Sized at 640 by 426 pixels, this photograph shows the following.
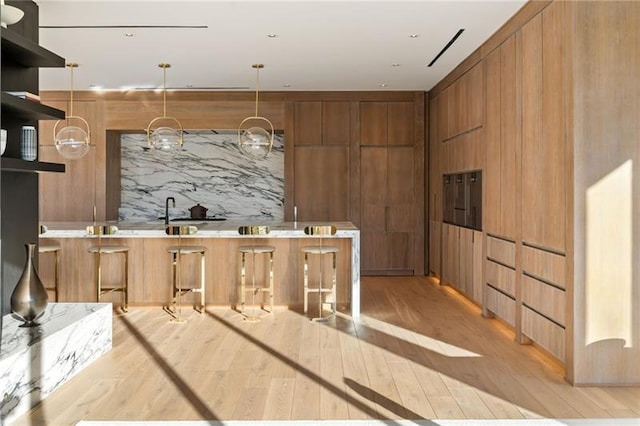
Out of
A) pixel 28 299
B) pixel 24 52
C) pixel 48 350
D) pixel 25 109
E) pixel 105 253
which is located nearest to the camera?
pixel 48 350

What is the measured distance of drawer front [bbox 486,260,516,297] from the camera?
4.77 m

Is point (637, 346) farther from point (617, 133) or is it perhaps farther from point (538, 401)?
point (617, 133)

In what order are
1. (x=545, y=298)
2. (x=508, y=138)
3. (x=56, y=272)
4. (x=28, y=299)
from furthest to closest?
(x=56, y=272), (x=508, y=138), (x=545, y=298), (x=28, y=299)

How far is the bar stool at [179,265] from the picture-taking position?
536 cm

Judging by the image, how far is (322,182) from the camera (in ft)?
26.8

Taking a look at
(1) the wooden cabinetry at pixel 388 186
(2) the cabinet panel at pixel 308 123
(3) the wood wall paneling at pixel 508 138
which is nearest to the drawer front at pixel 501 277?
(3) the wood wall paneling at pixel 508 138

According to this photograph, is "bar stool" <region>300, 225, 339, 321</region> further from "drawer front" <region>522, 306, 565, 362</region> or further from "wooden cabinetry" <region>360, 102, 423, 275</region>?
"wooden cabinetry" <region>360, 102, 423, 275</region>

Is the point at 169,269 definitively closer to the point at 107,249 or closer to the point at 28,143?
the point at 107,249

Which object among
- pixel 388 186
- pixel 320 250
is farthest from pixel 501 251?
pixel 388 186

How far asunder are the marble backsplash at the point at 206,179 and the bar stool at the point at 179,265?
2.87 m

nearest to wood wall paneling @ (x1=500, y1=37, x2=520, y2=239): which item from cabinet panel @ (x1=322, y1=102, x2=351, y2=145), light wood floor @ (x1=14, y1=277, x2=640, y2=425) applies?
light wood floor @ (x1=14, y1=277, x2=640, y2=425)

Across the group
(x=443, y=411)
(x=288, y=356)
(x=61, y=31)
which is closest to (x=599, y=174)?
(x=443, y=411)

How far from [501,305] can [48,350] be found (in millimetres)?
3781

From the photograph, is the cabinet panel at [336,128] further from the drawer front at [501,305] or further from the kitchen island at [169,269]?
the drawer front at [501,305]
